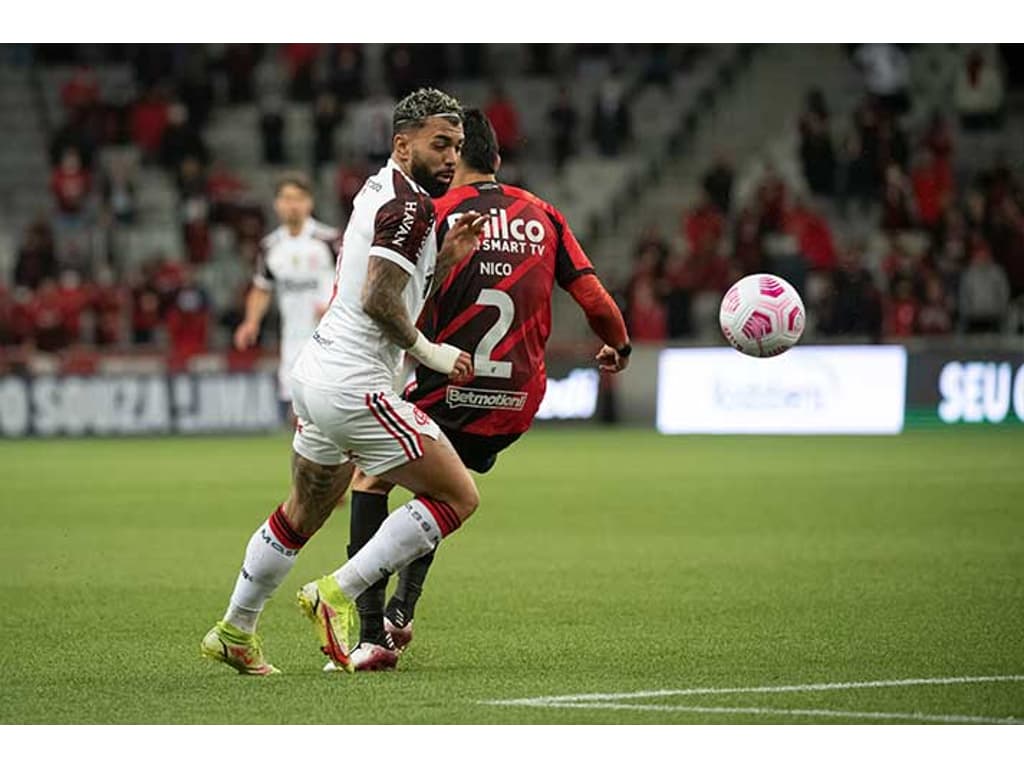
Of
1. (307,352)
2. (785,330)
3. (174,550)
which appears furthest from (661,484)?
(307,352)

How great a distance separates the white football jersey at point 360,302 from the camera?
752 centimetres

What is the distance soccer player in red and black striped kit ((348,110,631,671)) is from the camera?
851 cm

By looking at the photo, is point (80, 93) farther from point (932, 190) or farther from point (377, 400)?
point (377, 400)

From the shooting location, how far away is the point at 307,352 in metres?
7.85

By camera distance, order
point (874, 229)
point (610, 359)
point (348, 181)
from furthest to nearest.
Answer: point (348, 181), point (874, 229), point (610, 359)

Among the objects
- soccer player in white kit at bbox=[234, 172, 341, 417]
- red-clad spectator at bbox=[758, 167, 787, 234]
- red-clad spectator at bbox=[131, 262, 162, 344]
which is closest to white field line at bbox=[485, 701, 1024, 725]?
soccer player in white kit at bbox=[234, 172, 341, 417]

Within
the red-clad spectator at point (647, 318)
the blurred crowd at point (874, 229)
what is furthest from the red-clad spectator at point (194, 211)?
the red-clad spectator at point (647, 318)

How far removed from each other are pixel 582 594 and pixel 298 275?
19.6 feet

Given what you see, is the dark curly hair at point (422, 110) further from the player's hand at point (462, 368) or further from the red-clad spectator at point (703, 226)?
the red-clad spectator at point (703, 226)

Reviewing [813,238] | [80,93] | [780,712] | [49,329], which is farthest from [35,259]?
[780,712]

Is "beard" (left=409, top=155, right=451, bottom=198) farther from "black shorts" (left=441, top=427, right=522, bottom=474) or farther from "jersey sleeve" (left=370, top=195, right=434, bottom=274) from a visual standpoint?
"black shorts" (left=441, top=427, right=522, bottom=474)

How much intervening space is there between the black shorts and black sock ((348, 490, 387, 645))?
397 millimetres

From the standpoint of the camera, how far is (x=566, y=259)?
28.7ft

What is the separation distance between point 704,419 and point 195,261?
28.2 feet
